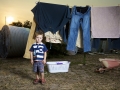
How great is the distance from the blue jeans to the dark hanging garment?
0.23 meters

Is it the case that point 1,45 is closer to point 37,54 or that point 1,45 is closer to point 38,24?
point 38,24

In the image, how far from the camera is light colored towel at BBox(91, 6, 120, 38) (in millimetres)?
6250

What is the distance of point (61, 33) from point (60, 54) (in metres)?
4.38

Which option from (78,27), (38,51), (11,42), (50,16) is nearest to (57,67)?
(38,51)

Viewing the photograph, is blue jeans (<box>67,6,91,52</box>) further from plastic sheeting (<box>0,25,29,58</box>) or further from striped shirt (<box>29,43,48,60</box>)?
plastic sheeting (<box>0,25,29,58</box>)

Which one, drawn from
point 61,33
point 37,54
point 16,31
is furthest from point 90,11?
point 16,31

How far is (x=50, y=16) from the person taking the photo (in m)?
→ 6.27

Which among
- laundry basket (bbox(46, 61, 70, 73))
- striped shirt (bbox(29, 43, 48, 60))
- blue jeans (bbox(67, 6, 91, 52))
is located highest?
blue jeans (bbox(67, 6, 91, 52))

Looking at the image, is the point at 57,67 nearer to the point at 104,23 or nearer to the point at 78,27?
the point at 78,27

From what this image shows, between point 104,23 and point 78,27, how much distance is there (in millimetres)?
841

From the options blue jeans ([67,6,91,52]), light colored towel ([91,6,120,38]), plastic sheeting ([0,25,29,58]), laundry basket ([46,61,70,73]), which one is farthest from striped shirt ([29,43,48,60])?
plastic sheeting ([0,25,29,58])

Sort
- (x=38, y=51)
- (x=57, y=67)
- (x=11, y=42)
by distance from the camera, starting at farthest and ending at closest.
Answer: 1. (x=11, y=42)
2. (x=57, y=67)
3. (x=38, y=51)

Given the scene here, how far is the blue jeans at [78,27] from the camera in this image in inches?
246

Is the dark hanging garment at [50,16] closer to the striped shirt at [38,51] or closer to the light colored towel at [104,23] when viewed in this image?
the light colored towel at [104,23]
